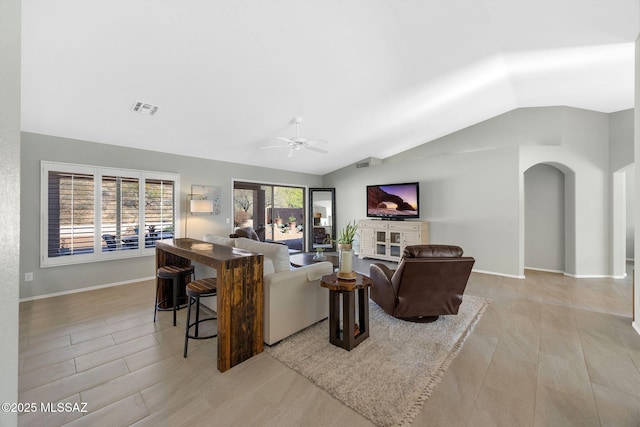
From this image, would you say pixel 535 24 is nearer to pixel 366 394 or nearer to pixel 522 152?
pixel 522 152

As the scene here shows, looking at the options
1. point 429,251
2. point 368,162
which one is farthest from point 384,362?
point 368,162

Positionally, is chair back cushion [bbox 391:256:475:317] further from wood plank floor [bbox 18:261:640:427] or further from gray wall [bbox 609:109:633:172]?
gray wall [bbox 609:109:633:172]

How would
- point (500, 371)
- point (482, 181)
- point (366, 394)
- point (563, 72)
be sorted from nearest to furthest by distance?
1. point (366, 394)
2. point (500, 371)
3. point (563, 72)
4. point (482, 181)

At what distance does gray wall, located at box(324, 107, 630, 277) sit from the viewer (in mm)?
4672

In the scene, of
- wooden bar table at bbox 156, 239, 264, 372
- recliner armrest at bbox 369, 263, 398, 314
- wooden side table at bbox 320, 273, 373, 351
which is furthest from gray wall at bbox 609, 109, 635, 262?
wooden bar table at bbox 156, 239, 264, 372

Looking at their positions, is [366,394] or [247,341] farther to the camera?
[247,341]

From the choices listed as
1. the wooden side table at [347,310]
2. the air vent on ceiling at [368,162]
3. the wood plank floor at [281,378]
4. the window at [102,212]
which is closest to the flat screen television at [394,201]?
the air vent on ceiling at [368,162]

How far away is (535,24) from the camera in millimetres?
2697

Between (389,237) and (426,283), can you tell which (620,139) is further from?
(426,283)

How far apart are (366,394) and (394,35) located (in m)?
3.35

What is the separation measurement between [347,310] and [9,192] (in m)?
2.14

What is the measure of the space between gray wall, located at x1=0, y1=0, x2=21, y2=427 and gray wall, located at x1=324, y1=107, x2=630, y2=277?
6.02 meters

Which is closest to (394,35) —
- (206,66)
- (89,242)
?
(206,66)

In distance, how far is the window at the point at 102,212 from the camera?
3.70 meters
